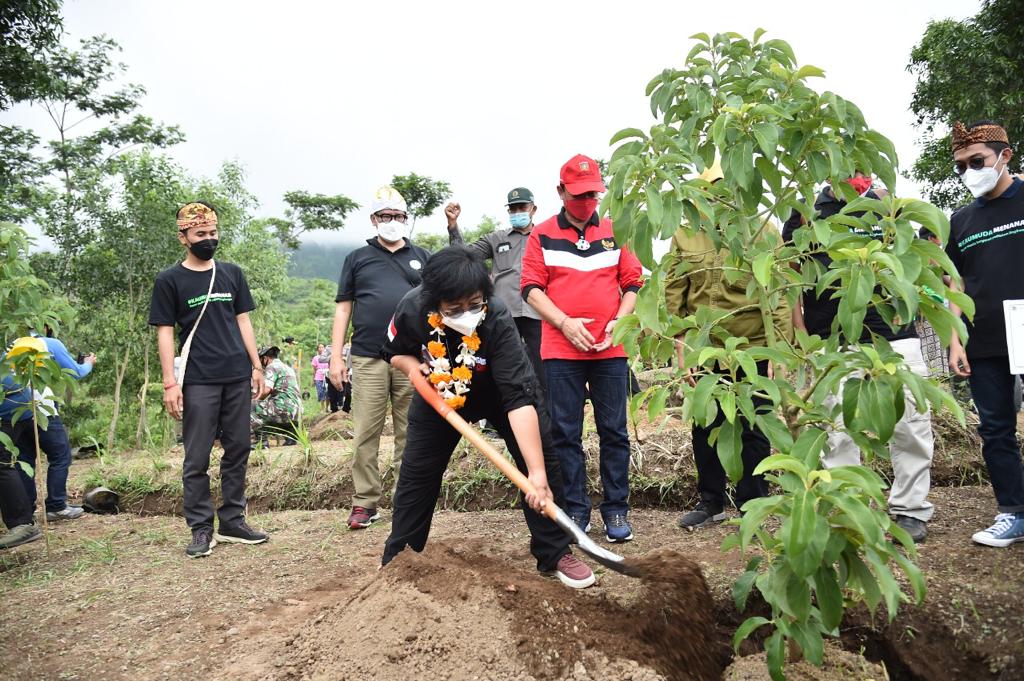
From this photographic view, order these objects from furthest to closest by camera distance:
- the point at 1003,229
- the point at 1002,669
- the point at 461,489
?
1. the point at 461,489
2. the point at 1003,229
3. the point at 1002,669

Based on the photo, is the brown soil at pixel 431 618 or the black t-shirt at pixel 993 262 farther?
the black t-shirt at pixel 993 262

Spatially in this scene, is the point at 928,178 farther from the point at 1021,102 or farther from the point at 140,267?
the point at 140,267

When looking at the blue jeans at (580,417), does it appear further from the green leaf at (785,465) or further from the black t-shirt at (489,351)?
the green leaf at (785,465)

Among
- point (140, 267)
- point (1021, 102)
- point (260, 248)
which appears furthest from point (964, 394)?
point (260, 248)

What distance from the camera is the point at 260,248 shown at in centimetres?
1499

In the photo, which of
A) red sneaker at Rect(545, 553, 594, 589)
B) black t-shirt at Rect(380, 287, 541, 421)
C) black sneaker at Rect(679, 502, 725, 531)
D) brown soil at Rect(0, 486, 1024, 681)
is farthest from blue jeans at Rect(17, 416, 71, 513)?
black sneaker at Rect(679, 502, 725, 531)

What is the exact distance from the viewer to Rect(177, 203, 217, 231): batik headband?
3914 millimetres

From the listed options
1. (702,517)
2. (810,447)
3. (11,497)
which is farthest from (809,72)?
(11,497)

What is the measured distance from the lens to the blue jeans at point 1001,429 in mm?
3070

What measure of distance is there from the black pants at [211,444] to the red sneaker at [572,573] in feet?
6.33

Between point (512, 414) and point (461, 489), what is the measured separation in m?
2.24

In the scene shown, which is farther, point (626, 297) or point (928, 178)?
point (928, 178)

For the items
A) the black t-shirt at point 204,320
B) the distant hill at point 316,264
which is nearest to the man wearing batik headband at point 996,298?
the black t-shirt at point 204,320

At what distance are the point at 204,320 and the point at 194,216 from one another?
0.56 metres
